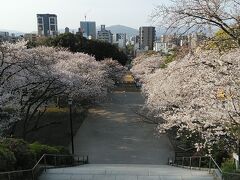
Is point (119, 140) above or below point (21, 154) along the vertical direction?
below

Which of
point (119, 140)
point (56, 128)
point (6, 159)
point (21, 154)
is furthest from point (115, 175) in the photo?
point (56, 128)

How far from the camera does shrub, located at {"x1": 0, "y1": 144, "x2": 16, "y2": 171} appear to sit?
8.70m

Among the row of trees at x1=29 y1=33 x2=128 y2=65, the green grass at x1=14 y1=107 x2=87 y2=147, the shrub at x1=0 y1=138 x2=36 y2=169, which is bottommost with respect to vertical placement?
the green grass at x1=14 y1=107 x2=87 y2=147

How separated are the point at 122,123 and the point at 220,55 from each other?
16957mm

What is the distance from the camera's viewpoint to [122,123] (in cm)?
2616

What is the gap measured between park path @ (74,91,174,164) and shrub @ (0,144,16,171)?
28.2ft

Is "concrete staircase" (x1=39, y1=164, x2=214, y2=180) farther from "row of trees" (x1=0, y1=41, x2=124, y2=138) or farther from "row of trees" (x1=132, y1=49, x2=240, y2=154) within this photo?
"row of trees" (x1=0, y1=41, x2=124, y2=138)

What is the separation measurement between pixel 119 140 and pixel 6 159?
13.0 metres

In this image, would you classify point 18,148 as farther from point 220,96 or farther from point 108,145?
point 108,145

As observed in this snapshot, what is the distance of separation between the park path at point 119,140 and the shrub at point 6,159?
28.2 feet

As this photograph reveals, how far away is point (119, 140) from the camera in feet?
70.5

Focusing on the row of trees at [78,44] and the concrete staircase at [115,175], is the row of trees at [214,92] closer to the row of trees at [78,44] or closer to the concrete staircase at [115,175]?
the concrete staircase at [115,175]

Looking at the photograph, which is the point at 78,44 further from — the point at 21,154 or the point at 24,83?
the point at 21,154

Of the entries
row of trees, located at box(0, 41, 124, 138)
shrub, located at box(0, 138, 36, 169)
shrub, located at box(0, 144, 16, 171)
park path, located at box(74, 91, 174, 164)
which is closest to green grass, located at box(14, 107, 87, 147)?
park path, located at box(74, 91, 174, 164)
